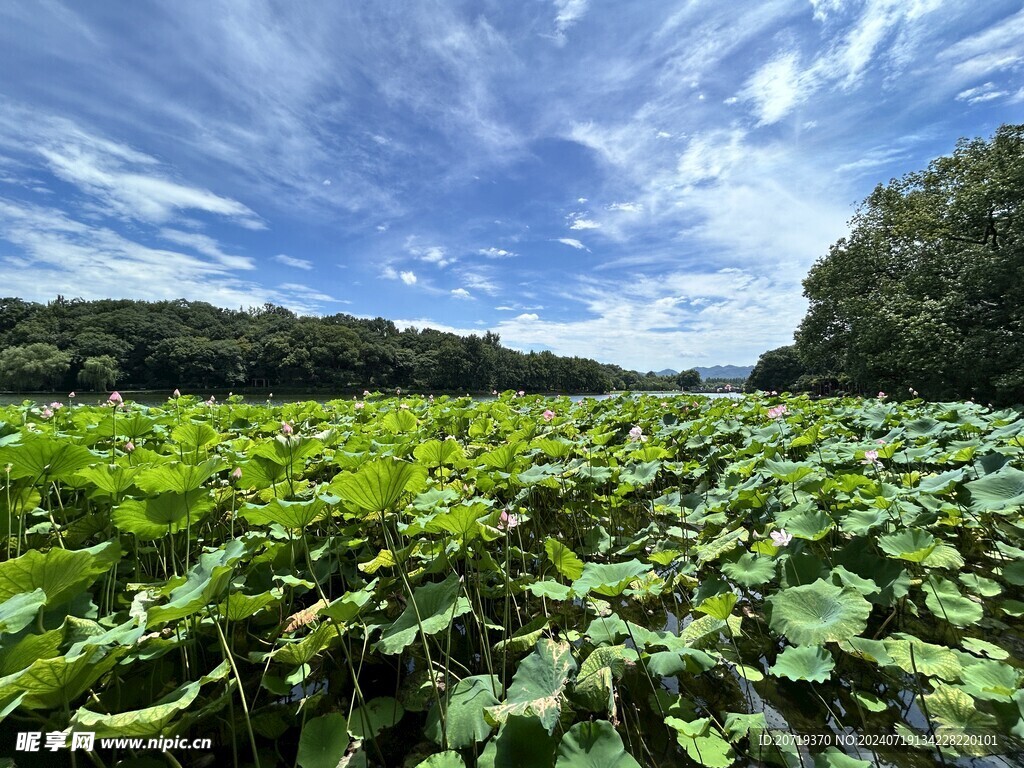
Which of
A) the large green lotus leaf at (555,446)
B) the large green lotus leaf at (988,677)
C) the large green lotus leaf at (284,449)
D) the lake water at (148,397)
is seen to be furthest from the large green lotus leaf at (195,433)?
the lake water at (148,397)

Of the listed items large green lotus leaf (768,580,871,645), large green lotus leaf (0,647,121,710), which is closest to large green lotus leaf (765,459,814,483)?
large green lotus leaf (768,580,871,645)

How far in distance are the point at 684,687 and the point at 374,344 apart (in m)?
53.7

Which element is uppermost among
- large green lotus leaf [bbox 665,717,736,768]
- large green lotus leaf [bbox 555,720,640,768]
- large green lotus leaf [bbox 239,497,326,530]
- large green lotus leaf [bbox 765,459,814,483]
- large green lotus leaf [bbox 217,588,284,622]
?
large green lotus leaf [bbox 239,497,326,530]

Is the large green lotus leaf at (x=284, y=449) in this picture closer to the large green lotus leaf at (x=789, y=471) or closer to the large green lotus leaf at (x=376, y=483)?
the large green lotus leaf at (x=376, y=483)

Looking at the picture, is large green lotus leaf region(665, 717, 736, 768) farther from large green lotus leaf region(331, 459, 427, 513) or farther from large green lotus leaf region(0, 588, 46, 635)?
large green lotus leaf region(0, 588, 46, 635)

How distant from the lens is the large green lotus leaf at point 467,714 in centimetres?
104

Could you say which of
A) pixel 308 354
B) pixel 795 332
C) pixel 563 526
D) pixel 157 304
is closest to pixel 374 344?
pixel 308 354

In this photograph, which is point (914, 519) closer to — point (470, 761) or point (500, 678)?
point (500, 678)

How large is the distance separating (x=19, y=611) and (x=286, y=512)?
56cm

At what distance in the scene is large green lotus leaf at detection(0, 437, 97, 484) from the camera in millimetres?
1391

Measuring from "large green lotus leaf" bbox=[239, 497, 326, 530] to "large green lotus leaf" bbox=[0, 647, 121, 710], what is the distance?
18.6 inches

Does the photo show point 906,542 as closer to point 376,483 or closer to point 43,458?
point 376,483

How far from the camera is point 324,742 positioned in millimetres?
1065

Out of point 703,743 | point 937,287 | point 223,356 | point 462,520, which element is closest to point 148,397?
point 223,356
